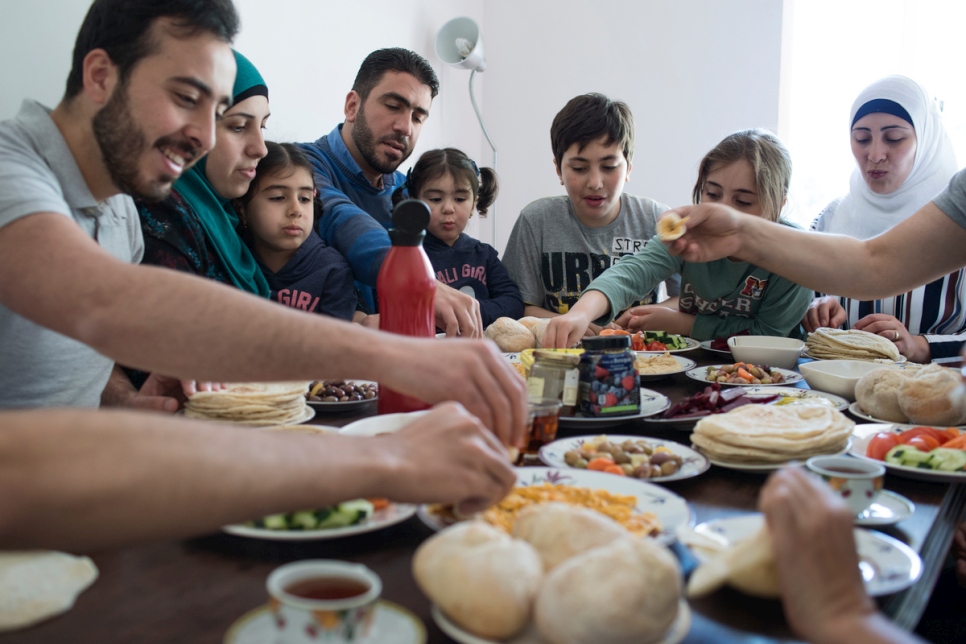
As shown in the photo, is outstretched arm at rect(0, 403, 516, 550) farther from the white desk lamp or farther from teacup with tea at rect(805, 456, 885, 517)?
the white desk lamp

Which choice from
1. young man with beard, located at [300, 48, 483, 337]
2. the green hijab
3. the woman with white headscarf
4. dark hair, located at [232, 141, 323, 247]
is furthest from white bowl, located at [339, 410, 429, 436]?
the woman with white headscarf

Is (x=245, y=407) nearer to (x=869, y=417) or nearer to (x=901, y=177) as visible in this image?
(x=869, y=417)

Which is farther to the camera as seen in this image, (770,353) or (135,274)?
(770,353)

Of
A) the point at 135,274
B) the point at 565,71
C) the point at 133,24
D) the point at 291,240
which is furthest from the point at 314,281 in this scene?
the point at 565,71

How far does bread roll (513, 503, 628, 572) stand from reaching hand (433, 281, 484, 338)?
109cm

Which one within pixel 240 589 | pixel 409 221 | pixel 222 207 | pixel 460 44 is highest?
pixel 460 44

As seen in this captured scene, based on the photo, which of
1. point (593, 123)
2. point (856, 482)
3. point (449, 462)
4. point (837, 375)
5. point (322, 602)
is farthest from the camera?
point (593, 123)

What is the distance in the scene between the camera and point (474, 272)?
3336mm

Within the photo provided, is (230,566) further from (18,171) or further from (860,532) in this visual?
(18,171)

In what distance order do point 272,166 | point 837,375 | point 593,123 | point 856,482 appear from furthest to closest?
point 593,123 < point 272,166 < point 837,375 < point 856,482

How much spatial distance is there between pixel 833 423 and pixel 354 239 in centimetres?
182

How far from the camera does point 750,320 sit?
2684 millimetres

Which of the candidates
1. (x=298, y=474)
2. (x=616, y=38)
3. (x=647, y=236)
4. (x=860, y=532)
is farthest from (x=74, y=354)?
(x=616, y=38)

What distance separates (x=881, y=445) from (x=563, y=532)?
0.77m
